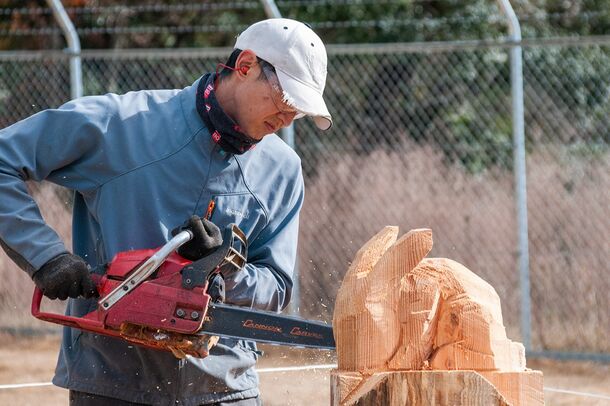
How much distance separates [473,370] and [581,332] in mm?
5022

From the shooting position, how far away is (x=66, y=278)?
2.67 m

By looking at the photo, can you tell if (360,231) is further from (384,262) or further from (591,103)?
(384,262)

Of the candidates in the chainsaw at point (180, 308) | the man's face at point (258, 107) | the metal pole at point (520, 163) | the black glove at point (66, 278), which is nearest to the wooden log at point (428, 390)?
the chainsaw at point (180, 308)

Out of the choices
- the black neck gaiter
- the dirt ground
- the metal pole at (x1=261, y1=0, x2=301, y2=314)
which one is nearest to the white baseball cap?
the black neck gaiter

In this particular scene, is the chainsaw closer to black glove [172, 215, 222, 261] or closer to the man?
black glove [172, 215, 222, 261]

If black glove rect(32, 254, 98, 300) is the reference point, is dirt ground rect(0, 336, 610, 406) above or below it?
below

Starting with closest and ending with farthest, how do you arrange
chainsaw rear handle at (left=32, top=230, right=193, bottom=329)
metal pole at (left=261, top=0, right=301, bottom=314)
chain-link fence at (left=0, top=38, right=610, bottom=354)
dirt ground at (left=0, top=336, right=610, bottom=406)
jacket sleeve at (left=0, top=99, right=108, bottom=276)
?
chainsaw rear handle at (left=32, top=230, right=193, bottom=329) → jacket sleeve at (left=0, top=99, right=108, bottom=276) → dirt ground at (left=0, top=336, right=610, bottom=406) → metal pole at (left=261, top=0, right=301, bottom=314) → chain-link fence at (left=0, top=38, right=610, bottom=354)

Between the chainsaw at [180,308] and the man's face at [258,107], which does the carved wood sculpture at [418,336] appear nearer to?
the chainsaw at [180,308]

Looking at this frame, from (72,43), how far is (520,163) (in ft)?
10.8

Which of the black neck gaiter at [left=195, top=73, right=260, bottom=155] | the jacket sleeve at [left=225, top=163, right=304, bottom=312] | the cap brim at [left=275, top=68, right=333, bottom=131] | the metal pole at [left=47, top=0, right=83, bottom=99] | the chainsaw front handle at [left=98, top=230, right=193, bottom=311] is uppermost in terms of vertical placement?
the cap brim at [left=275, top=68, right=333, bottom=131]

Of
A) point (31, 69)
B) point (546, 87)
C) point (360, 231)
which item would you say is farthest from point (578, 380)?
point (31, 69)

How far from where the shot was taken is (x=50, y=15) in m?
11.4

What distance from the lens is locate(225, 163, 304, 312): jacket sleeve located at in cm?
295

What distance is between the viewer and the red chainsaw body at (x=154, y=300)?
2627 millimetres
